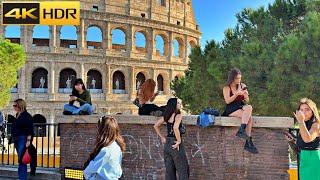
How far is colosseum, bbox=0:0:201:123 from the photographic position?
42750 millimetres

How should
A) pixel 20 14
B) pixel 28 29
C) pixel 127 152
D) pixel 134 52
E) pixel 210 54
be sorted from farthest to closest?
pixel 134 52 → pixel 28 29 → pixel 20 14 → pixel 210 54 → pixel 127 152

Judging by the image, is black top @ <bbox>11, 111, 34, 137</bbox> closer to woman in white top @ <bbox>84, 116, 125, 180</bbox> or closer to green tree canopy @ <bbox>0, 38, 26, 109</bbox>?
woman in white top @ <bbox>84, 116, 125, 180</bbox>

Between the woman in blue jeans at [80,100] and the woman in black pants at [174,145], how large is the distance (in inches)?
97.3

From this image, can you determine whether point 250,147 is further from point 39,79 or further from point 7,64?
point 39,79

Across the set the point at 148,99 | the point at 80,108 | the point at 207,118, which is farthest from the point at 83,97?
the point at 207,118

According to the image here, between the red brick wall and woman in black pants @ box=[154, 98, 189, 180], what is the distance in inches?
20.9

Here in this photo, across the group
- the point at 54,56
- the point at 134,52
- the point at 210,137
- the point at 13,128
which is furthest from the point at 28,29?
the point at 210,137

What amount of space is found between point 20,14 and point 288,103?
18.4m

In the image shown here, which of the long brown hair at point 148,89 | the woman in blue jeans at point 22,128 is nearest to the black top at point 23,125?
the woman in blue jeans at point 22,128

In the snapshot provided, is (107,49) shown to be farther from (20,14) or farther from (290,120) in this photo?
(290,120)

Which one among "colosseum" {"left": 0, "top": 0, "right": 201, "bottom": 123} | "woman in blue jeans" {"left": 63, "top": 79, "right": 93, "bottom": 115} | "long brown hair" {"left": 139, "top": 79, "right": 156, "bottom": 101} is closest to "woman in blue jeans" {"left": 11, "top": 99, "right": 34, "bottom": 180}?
"woman in blue jeans" {"left": 63, "top": 79, "right": 93, "bottom": 115}

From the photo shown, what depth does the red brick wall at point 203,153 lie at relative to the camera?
7.00 m

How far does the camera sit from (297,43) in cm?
1712

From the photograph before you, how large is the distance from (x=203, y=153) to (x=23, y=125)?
13.0ft
